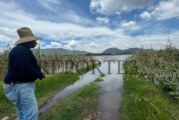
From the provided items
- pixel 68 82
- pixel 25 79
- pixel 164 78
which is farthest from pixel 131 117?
pixel 68 82

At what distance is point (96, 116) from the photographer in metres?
7.16

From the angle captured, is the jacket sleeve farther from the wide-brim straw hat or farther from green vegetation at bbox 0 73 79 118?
green vegetation at bbox 0 73 79 118

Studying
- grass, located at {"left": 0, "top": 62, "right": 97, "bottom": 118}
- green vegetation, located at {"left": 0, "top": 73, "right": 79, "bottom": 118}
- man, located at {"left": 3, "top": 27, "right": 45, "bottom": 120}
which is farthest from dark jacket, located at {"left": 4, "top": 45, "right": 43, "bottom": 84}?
green vegetation, located at {"left": 0, "top": 73, "right": 79, "bottom": 118}

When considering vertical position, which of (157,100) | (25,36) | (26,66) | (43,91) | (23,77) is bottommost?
(43,91)

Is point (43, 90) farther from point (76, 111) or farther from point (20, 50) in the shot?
point (20, 50)

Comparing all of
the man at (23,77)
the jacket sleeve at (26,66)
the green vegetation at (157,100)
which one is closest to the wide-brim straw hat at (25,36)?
the man at (23,77)

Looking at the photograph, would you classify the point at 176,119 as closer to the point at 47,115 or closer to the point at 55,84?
the point at 47,115

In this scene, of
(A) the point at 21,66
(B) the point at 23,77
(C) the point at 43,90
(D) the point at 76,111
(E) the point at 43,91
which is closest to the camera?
(A) the point at 21,66

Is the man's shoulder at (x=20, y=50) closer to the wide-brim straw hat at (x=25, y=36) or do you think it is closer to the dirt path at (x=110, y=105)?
the wide-brim straw hat at (x=25, y=36)

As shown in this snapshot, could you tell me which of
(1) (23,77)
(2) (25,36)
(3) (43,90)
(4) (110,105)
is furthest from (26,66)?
(3) (43,90)

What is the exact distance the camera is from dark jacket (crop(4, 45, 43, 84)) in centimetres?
455

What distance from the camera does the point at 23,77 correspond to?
4.66 meters

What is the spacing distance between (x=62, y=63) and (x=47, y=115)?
1721cm

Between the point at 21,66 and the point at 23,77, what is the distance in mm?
235
